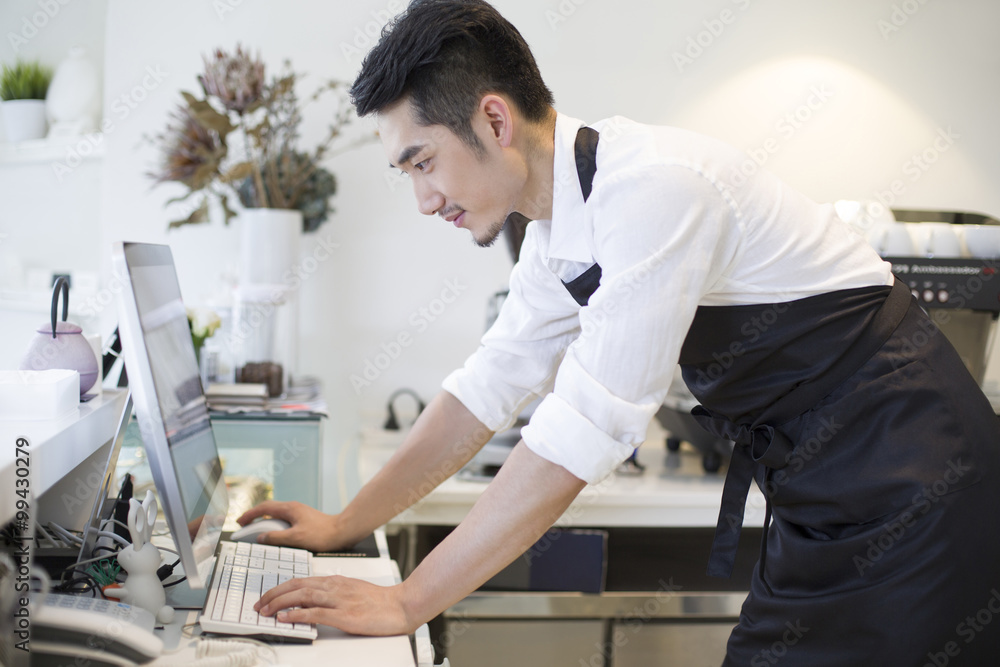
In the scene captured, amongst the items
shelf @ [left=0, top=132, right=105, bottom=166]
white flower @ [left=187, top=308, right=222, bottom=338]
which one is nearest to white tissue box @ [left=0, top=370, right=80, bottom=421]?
white flower @ [left=187, top=308, right=222, bottom=338]

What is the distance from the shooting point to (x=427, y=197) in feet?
3.18

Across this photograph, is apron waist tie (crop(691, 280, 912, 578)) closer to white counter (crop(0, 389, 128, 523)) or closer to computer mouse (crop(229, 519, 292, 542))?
computer mouse (crop(229, 519, 292, 542))

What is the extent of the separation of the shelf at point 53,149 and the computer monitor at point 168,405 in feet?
3.94

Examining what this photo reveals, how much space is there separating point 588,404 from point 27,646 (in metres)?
0.55

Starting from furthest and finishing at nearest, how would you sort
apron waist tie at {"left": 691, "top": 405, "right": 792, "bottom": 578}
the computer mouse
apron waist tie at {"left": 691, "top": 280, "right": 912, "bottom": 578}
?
the computer mouse → apron waist tie at {"left": 691, "top": 405, "right": 792, "bottom": 578} → apron waist tie at {"left": 691, "top": 280, "right": 912, "bottom": 578}

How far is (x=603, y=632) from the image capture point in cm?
184

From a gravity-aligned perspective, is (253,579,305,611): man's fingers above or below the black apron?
below

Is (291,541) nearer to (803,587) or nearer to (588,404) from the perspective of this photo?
(588,404)

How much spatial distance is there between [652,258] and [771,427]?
0.99 ft

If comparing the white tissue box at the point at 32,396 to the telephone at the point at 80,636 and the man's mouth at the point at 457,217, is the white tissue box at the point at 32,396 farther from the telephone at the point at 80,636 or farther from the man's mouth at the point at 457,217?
the man's mouth at the point at 457,217

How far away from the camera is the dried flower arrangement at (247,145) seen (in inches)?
71.6

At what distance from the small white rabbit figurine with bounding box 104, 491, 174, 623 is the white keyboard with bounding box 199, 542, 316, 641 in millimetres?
50

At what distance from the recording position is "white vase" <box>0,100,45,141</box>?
195 cm

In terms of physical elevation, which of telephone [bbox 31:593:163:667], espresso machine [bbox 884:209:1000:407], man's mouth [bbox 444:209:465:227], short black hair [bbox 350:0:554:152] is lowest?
telephone [bbox 31:593:163:667]
